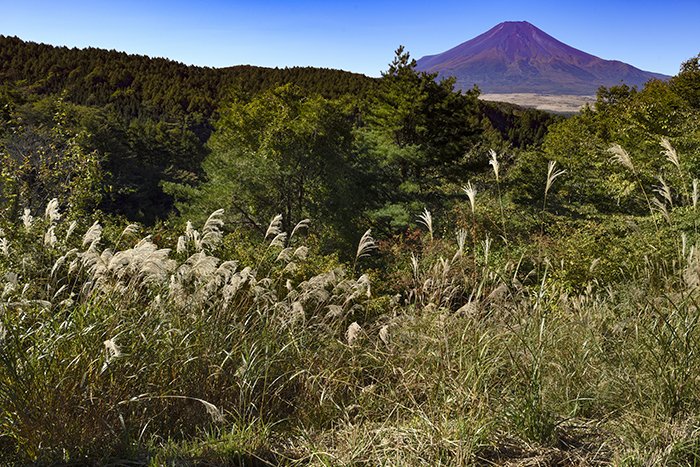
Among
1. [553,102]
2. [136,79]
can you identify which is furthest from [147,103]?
[553,102]

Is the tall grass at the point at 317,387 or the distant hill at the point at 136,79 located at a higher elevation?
the distant hill at the point at 136,79

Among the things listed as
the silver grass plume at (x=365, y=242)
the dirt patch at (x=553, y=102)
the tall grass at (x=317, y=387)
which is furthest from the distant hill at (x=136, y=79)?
the dirt patch at (x=553, y=102)

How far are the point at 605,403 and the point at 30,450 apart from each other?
96.5 inches

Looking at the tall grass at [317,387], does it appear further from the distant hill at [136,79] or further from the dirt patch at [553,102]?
the dirt patch at [553,102]

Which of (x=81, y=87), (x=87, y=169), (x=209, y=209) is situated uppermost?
(x=81, y=87)

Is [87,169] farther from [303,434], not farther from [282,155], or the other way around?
[282,155]

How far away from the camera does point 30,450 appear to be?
6.08ft

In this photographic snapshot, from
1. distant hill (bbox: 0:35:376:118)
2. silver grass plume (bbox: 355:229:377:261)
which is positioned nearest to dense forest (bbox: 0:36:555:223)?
distant hill (bbox: 0:35:376:118)

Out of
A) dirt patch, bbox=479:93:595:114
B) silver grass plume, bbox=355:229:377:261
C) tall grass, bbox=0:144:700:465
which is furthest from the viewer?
dirt patch, bbox=479:93:595:114

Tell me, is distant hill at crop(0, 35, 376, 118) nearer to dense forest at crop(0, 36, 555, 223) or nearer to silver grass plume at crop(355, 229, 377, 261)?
dense forest at crop(0, 36, 555, 223)

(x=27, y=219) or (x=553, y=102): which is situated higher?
(x=553, y=102)

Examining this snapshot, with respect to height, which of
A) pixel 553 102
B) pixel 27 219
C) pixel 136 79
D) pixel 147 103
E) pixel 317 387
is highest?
pixel 553 102

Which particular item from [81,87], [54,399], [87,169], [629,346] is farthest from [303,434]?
[81,87]

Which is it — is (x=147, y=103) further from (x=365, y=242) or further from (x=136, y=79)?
(x=365, y=242)
